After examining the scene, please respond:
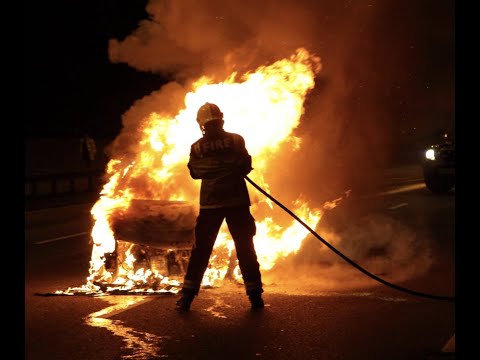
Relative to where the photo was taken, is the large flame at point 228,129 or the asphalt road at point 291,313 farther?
the large flame at point 228,129

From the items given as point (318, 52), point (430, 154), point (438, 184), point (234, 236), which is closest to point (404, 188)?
point (438, 184)

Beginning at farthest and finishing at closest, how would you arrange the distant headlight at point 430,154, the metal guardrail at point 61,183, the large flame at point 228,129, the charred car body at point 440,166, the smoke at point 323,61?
the metal guardrail at point 61,183 → the distant headlight at point 430,154 → the charred car body at point 440,166 → the smoke at point 323,61 → the large flame at point 228,129

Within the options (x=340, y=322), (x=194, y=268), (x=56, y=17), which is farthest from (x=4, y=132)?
(x=56, y=17)

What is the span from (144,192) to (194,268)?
1740mm

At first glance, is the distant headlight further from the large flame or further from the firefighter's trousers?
the firefighter's trousers

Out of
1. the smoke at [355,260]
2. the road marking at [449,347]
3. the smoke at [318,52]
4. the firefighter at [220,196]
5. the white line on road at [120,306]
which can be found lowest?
the road marking at [449,347]

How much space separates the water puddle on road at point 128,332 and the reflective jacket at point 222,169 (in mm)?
1254

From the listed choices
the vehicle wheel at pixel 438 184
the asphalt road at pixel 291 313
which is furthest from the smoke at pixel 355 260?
the vehicle wheel at pixel 438 184

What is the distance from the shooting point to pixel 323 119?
11.8m

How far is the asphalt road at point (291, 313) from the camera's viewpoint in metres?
5.93

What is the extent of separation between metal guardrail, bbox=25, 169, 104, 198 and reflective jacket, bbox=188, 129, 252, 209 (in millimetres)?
14825

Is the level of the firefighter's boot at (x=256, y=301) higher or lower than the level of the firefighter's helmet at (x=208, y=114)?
lower

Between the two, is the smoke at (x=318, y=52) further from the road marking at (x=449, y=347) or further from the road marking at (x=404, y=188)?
the road marking at (x=404, y=188)

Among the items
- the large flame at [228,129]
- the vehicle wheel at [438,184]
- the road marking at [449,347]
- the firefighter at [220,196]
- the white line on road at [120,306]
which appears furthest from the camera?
the vehicle wheel at [438,184]
